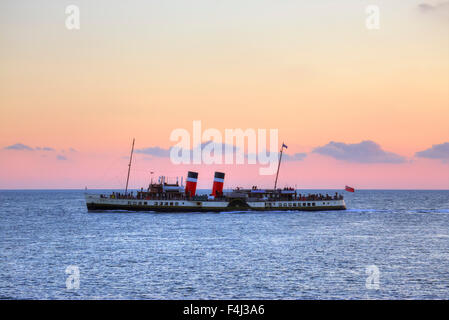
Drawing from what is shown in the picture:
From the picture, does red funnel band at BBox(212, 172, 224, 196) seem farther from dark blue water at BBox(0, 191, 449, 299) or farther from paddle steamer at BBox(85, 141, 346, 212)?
dark blue water at BBox(0, 191, 449, 299)

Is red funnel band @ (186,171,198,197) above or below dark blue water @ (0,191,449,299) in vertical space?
above

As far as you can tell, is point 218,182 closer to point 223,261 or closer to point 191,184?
point 191,184

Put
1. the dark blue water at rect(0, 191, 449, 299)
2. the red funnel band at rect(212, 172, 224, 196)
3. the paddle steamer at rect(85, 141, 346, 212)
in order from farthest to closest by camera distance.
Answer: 1. the red funnel band at rect(212, 172, 224, 196)
2. the paddle steamer at rect(85, 141, 346, 212)
3. the dark blue water at rect(0, 191, 449, 299)

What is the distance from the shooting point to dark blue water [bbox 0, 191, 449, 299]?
116ft

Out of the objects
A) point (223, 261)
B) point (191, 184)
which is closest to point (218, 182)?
point (191, 184)

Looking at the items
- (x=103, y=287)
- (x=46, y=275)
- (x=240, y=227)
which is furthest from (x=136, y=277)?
(x=240, y=227)

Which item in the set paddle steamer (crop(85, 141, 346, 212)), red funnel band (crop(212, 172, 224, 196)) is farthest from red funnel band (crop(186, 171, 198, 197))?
red funnel band (crop(212, 172, 224, 196))

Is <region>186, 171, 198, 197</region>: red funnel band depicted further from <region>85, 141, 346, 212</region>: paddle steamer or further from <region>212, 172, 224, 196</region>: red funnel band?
<region>212, 172, 224, 196</region>: red funnel band

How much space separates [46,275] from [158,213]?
74.4m

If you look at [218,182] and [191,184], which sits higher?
[218,182]

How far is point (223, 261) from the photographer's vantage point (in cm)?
4734

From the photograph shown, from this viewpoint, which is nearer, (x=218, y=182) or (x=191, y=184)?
(x=191, y=184)

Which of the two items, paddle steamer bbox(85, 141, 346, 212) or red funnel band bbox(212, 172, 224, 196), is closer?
paddle steamer bbox(85, 141, 346, 212)

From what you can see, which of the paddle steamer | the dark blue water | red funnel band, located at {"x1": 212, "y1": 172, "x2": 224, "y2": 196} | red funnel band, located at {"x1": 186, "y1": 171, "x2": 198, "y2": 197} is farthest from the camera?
red funnel band, located at {"x1": 212, "y1": 172, "x2": 224, "y2": 196}
